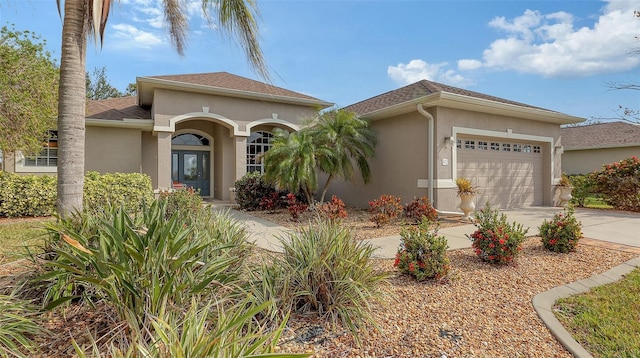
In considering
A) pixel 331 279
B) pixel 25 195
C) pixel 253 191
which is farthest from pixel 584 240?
pixel 25 195

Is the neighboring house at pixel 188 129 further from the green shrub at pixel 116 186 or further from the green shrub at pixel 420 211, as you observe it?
the green shrub at pixel 420 211

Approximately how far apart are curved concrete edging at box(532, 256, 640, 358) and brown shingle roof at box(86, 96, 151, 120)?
15.2 meters

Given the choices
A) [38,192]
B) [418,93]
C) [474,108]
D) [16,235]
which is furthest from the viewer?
[418,93]

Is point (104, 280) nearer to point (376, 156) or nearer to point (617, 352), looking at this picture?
point (617, 352)

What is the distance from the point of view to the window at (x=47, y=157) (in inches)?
511

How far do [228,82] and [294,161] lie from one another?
23.5ft

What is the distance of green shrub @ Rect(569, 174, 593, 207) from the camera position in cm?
1308

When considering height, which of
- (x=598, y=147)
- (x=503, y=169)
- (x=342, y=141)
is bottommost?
(x=503, y=169)

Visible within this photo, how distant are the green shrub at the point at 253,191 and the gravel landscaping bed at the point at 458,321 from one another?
7917 millimetres

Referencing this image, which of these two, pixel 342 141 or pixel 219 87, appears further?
pixel 219 87

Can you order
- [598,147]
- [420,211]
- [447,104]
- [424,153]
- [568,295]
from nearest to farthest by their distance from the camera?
[568,295], [420,211], [447,104], [424,153], [598,147]

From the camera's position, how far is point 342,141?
10.6 metres

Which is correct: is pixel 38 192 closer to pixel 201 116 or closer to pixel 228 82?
pixel 201 116

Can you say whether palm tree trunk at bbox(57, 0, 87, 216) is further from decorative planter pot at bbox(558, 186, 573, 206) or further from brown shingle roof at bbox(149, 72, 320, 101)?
decorative planter pot at bbox(558, 186, 573, 206)
